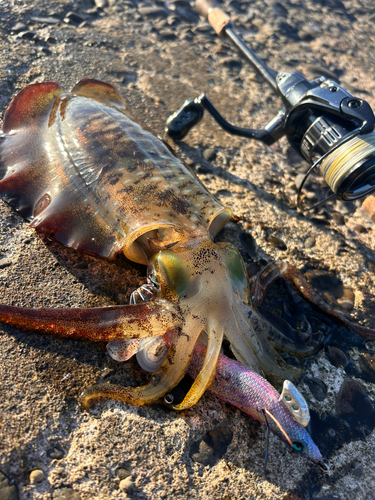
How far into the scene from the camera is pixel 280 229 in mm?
3752

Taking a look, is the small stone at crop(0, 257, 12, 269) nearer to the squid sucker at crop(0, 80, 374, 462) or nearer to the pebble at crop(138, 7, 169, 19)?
the squid sucker at crop(0, 80, 374, 462)

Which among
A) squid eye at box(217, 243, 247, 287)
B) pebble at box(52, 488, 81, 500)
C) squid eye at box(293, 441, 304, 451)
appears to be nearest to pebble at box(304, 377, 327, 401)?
squid eye at box(293, 441, 304, 451)

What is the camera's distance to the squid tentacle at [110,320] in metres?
2.36

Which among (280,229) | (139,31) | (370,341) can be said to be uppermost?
(139,31)

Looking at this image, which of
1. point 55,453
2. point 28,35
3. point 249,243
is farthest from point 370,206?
point 28,35

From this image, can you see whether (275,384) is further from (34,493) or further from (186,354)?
(34,493)

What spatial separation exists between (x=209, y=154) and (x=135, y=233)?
6.20 ft

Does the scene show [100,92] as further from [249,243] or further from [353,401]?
[353,401]

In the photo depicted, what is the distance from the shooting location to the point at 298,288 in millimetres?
3154

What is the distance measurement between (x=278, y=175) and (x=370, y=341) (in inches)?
76.8

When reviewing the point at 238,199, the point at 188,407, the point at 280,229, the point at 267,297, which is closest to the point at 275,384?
the point at 188,407

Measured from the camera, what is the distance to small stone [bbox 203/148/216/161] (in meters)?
4.28

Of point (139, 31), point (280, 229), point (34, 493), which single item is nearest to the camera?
point (34, 493)

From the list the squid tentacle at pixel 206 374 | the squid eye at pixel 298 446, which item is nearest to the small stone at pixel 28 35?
the squid tentacle at pixel 206 374
